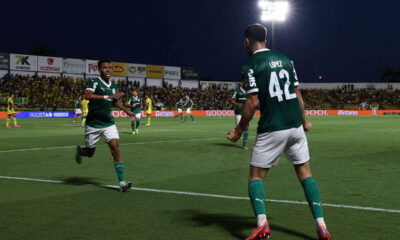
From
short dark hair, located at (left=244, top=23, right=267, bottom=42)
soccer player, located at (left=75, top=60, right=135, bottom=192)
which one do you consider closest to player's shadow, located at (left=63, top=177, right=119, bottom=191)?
soccer player, located at (left=75, top=60, right=135, bottom=192)

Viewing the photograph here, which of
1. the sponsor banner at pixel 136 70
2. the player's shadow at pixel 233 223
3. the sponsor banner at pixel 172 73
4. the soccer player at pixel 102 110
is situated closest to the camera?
the player's shadow at pixel 233 223

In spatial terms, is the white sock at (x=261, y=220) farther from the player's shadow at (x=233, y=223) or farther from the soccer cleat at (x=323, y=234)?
the soccer cleat at (x=323, y=234)

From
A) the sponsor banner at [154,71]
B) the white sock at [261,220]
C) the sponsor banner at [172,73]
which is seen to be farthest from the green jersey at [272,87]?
the sponsor banner at [172,73]

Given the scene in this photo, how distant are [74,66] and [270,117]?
58.3 meters

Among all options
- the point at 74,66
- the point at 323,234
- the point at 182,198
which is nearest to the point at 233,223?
the point at 323,234

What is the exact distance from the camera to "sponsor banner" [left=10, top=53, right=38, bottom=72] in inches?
2165

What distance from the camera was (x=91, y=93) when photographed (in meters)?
8.64

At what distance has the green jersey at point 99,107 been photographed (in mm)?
8688

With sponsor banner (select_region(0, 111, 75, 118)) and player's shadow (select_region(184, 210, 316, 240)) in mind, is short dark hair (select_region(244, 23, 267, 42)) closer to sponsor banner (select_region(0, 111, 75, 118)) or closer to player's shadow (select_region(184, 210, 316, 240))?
player's shadow (select_region(184, 210, 316, 240))

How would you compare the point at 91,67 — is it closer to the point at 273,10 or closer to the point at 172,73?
the point at 172,73

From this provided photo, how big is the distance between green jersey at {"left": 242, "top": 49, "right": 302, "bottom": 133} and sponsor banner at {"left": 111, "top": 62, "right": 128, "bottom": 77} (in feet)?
199

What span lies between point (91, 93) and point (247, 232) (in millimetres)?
4339

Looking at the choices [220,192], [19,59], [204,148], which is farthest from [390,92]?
[220,192]

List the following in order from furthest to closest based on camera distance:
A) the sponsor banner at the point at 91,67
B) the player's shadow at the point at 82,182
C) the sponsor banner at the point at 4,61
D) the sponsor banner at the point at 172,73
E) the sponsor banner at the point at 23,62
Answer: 1. the sponsor banner at the point at 172,73
2. the sponsor banner at the point at 91,67
3. the sponsor banner at the point at 23,62
4. the sponsor banner at the point at 4,61
5. the player's shadow at the point at 82,182
